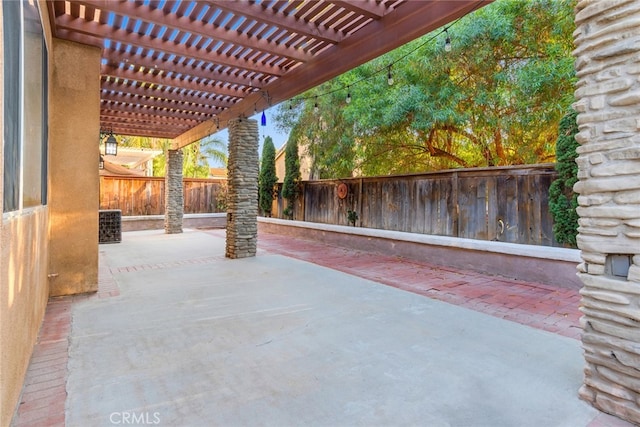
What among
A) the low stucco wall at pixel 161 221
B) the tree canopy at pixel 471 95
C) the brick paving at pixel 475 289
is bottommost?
the brick paving at pixel 475 289

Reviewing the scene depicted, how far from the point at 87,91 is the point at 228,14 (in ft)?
6.50

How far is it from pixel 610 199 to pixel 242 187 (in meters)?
5.86

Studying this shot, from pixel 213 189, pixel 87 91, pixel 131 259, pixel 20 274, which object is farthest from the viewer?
pixel 213 189

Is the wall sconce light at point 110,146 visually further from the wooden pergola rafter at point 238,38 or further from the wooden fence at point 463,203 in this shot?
the wooden fence at point 463,203

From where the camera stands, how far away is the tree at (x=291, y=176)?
10789 mm

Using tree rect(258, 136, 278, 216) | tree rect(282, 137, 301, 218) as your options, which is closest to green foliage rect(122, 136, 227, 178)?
tree rect(258, 136, 278, 216)

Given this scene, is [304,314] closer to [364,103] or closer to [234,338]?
[234,338]

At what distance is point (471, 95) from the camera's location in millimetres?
6137

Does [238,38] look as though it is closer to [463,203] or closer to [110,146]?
[463,203]

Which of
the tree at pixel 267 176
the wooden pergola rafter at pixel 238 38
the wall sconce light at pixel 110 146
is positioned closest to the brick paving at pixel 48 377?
the wooden pergola rafter at pixel 238 38

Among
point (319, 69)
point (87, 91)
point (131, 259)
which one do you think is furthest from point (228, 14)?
point (131, 259)

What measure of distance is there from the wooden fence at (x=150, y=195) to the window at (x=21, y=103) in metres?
10.1

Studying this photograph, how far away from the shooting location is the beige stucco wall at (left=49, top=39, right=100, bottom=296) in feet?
13.2

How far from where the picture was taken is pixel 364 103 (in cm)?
672
